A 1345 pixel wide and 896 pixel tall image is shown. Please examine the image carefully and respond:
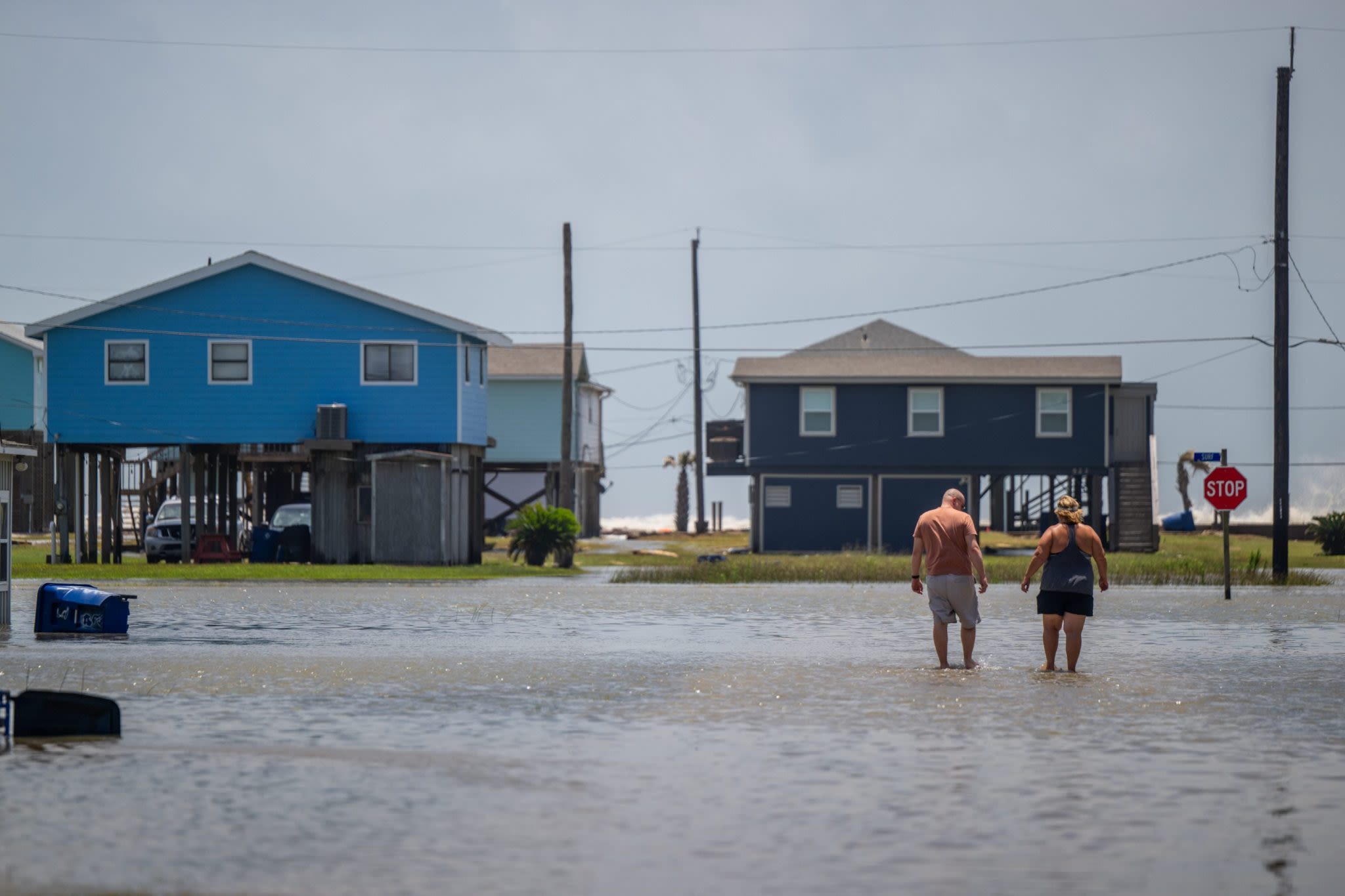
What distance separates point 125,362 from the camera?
45.7m

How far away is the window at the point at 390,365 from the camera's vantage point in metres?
45.3

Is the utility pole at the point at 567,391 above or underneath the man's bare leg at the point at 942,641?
above

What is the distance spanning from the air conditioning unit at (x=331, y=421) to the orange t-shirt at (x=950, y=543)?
28.0 meters

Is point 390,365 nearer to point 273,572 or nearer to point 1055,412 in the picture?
point 273,572

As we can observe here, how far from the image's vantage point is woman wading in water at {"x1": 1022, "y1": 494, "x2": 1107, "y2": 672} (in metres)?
18.0

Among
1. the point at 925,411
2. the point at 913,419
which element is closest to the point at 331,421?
the point at 913,419

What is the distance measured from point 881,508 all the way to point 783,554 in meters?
3.65

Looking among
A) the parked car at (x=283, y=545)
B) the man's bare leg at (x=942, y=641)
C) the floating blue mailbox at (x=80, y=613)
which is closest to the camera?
the man's bare leg at (x=942, y=641)

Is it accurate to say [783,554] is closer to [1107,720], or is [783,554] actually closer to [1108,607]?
[1108,607]

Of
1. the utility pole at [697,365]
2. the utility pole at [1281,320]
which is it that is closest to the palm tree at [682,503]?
the utility pole at [697,365]

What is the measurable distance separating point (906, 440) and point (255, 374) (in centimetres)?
2051

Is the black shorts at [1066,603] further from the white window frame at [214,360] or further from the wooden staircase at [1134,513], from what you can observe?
the wooden staircase at [1134,513]

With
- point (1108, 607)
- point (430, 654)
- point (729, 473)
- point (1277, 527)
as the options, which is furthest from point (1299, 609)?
point (729, 473)

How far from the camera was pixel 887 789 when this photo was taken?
35.5 ft
